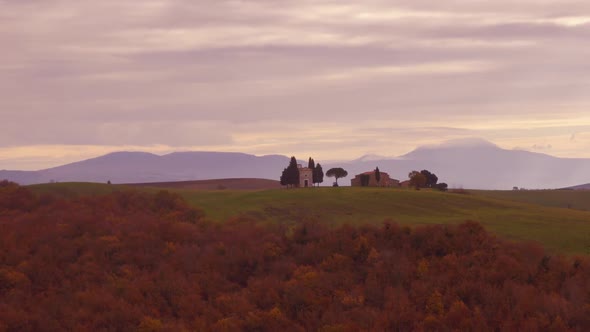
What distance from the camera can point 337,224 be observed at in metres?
62.7

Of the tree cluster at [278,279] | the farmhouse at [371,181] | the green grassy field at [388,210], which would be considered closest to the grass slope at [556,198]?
the farmhouse at [371,181]

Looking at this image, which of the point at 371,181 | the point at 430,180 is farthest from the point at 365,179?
the point at 430,180

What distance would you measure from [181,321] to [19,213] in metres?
34.1

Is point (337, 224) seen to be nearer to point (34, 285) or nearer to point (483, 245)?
point (483, 245)

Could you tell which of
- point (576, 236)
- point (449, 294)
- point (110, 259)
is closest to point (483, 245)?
point (449, 294)

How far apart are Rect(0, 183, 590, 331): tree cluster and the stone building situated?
2251 inches

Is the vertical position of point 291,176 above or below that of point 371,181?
above

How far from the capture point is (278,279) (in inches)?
1832

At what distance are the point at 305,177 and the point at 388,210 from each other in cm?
4438

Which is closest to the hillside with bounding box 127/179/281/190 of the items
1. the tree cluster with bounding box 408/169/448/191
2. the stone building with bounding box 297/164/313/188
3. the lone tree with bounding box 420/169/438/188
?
the stone building with bounding box 297/164/313/188

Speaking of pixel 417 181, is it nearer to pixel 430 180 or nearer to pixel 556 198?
pixel 430 180

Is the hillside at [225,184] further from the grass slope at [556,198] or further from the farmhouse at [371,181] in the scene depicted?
the grass slope at [556,198]

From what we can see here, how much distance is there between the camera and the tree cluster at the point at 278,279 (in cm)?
3931

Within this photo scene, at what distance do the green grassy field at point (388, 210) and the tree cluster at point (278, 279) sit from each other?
23.6 ft
